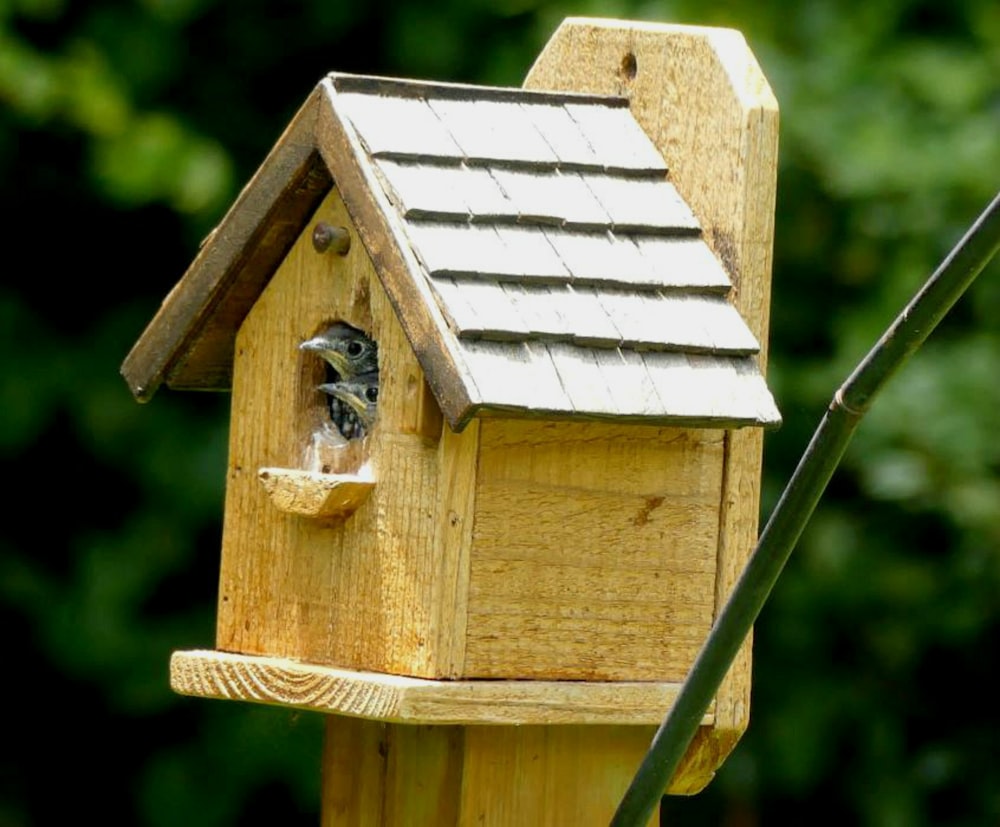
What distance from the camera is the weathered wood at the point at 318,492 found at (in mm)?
2020

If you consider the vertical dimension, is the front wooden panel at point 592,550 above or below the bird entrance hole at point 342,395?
below

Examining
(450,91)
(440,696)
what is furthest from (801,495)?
(450,91)

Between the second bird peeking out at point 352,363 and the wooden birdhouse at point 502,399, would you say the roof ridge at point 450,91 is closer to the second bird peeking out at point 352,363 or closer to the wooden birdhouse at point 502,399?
the wooden birdhouse at point 502,399

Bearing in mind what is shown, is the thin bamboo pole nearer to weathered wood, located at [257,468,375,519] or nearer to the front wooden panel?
the front wooden panel

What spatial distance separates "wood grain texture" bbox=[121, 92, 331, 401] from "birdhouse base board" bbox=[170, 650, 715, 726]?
343mm

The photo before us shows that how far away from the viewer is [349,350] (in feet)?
6.86

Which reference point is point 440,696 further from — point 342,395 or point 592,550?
point 342,395

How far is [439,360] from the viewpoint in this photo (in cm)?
186

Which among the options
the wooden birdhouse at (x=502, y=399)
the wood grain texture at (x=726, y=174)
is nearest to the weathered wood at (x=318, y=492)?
the wooden birdhouse at (x=502, y=399)

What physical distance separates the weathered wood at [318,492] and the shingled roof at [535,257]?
0.19 m

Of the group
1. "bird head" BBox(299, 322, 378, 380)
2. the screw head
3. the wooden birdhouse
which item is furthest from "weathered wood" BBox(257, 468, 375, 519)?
the screw head

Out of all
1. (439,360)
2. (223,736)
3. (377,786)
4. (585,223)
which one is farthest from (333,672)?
(223,736)

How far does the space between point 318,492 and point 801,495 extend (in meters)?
0.55

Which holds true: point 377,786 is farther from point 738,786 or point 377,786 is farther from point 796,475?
point 738,786
